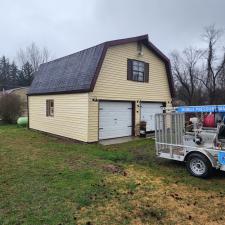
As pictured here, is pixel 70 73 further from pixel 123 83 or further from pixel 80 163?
pixel 80 163

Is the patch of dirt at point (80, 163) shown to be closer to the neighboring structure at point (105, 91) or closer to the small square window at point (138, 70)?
the neighboring structure at point (105, 91)

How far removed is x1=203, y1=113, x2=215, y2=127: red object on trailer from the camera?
6935 millimetres

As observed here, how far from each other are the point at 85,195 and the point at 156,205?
149 centimetres

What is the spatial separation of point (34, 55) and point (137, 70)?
166 ft

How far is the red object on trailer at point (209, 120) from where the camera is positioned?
273 inches

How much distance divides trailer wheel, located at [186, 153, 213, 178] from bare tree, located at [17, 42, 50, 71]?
55587mm

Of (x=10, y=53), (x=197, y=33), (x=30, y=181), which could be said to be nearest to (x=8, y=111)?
(x=30, y=181)

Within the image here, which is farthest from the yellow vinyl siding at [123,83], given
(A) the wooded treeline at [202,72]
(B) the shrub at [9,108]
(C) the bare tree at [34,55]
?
(C) the bare tree at [34,55]

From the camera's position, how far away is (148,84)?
14969 millimetres

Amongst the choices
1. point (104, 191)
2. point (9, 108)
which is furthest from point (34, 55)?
point (104, 191)

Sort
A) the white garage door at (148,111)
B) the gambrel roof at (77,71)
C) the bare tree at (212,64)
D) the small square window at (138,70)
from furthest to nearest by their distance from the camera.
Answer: the bare tree at (212,64)
the white garage door at (148,111)
the small square window at (138,70)
the gambrel roof at (77,71)

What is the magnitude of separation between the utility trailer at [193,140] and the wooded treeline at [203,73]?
2873 centimetres

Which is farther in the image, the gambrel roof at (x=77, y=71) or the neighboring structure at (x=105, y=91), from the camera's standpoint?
the neighboring structure at (x=105, y=91)

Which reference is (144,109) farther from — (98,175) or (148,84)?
(98,175)
